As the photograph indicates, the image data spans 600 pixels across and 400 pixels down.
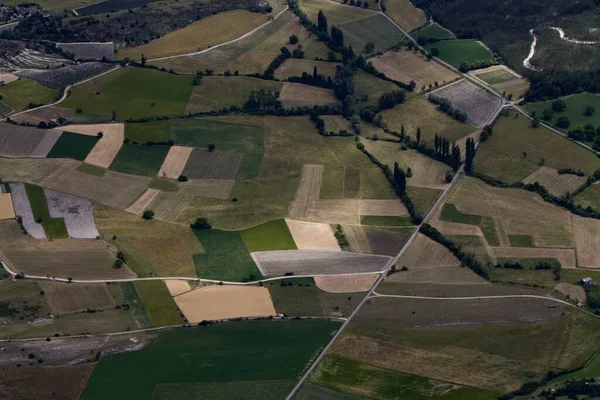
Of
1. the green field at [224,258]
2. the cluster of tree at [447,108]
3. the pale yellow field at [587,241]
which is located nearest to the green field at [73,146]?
the green field at [224,258]

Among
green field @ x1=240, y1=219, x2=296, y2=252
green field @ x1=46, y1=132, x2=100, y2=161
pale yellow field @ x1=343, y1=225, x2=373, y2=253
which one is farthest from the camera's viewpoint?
green field @ x1=46, y1=132, x2=100, y2=161

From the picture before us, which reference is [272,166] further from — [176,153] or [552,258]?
[552,258]

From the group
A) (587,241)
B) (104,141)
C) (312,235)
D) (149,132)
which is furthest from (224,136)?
(587,241)

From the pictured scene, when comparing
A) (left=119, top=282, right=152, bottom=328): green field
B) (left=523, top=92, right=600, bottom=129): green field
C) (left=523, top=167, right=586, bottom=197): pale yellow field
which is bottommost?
(left=119, top=282, right=152, bottom=328): green field

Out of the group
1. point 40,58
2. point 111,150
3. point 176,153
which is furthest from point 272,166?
point 40,58

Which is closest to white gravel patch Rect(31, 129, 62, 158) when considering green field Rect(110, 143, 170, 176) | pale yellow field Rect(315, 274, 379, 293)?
green field Rect(110, 143, 170, 176)

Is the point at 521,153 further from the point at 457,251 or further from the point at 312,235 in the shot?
the point at 312,235

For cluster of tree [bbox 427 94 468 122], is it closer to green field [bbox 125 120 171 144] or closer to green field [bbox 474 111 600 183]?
green field [bbox 474 111 600 183]
